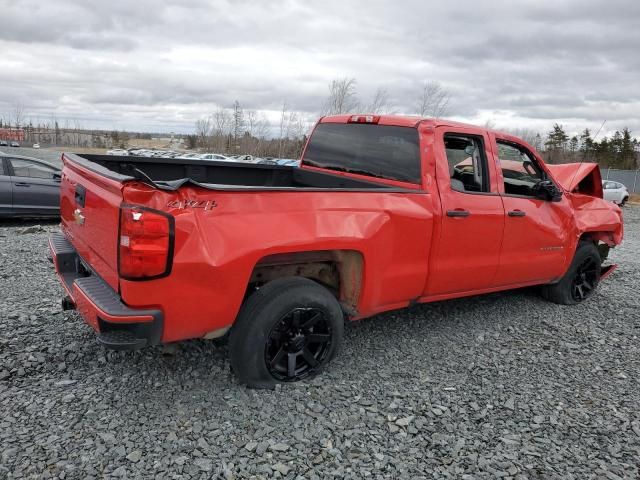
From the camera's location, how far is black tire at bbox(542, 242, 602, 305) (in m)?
5.57

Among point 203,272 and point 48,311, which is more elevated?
point 203,272

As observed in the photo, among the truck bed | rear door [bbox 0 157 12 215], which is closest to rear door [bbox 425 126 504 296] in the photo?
the truck bed

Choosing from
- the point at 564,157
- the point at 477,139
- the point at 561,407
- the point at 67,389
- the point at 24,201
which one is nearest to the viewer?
the point at 67,389

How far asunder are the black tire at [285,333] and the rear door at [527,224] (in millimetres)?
1993

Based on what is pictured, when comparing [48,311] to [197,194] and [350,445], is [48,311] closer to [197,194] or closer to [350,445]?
[197,194]

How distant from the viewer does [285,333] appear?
3.31 meters

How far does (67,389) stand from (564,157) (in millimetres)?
68765

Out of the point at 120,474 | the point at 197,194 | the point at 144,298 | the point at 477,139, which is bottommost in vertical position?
the point at 120,474

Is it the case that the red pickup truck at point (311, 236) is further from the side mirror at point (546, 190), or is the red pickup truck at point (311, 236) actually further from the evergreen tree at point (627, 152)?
the evergreen tree at point (627, 152)

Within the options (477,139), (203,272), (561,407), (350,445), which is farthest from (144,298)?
(477,139)

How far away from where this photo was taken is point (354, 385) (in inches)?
138

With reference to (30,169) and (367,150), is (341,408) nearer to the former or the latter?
(367,150)

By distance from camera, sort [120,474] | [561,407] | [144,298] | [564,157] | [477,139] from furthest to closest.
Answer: [564,157] < [477,139] < [561,407] < [144,298] < [120,474]

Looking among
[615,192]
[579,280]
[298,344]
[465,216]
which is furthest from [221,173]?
[615,192]
